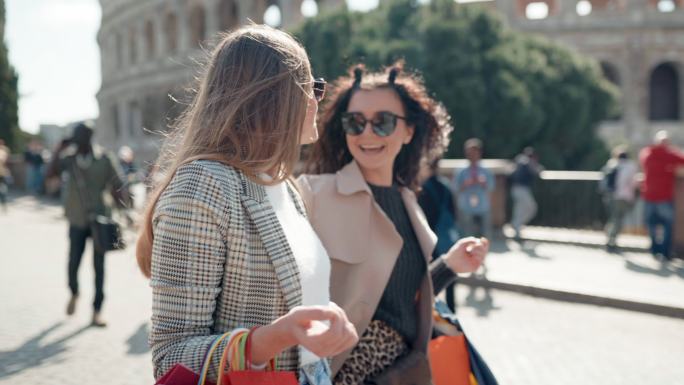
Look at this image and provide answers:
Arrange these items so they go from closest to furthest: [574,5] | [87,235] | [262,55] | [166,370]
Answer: [166,370], [262,55], [87,235], [574,5]

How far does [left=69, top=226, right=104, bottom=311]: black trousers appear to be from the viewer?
6227mm

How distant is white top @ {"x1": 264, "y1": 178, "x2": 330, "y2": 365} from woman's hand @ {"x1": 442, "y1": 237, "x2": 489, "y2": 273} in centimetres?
87

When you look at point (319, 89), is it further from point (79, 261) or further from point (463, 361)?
point (79, 261)

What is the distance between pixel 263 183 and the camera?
1.61 metres

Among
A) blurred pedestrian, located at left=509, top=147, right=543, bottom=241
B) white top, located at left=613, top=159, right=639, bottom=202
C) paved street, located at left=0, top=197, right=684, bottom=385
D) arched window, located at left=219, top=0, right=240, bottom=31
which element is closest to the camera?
paved street, located at left=0, top=197, right=684, bottom=385

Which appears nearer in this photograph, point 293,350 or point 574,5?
point 293,350

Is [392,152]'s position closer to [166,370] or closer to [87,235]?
[166,370]

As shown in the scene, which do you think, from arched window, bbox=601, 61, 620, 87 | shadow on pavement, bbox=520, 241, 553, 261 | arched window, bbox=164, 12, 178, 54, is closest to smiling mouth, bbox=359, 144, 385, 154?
shadow on pavement, bbox=520, 241, 553, 261

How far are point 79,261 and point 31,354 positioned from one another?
4.64 ft

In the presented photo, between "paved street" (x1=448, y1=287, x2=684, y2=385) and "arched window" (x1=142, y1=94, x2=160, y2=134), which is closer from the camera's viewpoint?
"paved street" (x1=448, y1=287, x2=684, y2=385)

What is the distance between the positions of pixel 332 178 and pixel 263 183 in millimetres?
969

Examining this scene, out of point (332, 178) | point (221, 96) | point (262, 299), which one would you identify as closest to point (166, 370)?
point (262, 299)

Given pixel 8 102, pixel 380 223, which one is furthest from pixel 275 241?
pixel 8 102

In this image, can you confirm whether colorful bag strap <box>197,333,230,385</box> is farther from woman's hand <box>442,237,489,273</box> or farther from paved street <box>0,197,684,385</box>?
paved street <box>0,197,684,385</box>
